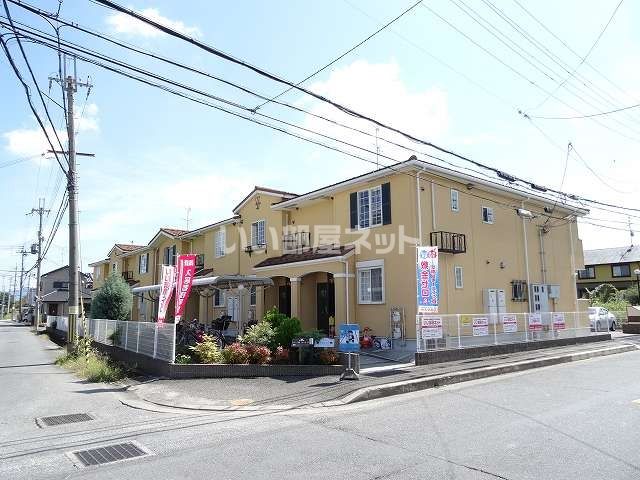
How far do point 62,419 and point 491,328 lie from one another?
13.1 metres

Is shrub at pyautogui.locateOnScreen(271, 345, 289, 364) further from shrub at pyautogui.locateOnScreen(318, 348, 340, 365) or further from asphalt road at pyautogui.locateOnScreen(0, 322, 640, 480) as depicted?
asphalt road at pyautogui.locateOnScreen(0, 322, 640, 480)

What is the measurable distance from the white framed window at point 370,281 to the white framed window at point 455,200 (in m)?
3.67

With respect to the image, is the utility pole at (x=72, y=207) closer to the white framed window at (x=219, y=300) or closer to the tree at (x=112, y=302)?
the tree at (x=112, y=302)

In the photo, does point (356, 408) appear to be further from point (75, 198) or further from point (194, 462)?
point (75, 198)

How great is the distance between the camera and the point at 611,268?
50.7 metres

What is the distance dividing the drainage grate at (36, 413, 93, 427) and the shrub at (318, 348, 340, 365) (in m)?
5.61

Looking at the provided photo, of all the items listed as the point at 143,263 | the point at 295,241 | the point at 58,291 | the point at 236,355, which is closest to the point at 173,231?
the point at 143,263

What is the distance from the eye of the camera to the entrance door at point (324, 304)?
2014 centimetres

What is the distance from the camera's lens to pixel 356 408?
871cm

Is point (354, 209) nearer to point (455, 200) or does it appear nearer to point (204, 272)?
point (455, 200)

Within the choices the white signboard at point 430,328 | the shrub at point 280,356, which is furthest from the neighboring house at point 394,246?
the shrub at point 280,356

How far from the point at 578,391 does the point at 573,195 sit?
25.1 ft

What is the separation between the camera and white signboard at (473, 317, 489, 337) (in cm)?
1559

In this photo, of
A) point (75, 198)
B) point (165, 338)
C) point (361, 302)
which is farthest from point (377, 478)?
point (75, 198)
